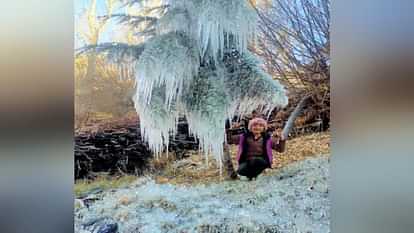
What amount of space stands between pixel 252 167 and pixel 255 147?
88mm

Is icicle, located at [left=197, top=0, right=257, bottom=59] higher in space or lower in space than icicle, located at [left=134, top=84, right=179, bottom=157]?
higher

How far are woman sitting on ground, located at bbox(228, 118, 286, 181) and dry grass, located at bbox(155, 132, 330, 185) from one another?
26mm

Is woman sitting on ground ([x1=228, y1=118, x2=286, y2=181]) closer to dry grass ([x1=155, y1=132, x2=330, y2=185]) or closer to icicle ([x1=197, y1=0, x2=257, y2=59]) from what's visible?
dry grass ([x1=155, y1=132, x2=330, y2=185])

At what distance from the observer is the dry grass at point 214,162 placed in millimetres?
1736

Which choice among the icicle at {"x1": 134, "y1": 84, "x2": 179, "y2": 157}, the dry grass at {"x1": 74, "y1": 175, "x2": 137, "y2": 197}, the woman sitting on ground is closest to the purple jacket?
the woman sitting on ground

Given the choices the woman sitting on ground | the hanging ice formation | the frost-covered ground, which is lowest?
the frost-covered ground

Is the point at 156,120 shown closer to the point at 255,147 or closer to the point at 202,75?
the point at 202,75

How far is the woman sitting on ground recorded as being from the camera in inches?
69.4
